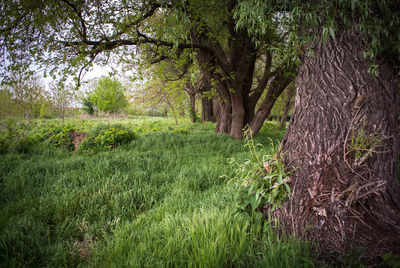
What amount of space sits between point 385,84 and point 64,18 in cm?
591

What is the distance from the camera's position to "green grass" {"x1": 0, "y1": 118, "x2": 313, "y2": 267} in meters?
1.63

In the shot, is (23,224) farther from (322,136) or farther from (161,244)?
(322,136)

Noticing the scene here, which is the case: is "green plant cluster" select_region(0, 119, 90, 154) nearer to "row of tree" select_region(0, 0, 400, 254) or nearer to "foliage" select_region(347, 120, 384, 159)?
"row of tree" select_region(0, 0, 400, 254)

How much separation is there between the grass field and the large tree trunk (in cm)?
34

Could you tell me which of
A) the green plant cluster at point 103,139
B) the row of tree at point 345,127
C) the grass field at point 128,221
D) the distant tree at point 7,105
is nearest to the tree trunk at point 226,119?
the green plant cluster at point 103,139

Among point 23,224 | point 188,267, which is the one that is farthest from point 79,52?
point 188,267

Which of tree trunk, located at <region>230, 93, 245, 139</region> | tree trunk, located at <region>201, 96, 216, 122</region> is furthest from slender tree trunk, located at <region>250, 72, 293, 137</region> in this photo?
tree trunk, located at <region>201, 96, 216, 122</region>

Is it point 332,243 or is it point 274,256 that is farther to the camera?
point 332,243

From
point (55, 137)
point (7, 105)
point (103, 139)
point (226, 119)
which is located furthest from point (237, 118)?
point (7, 105)

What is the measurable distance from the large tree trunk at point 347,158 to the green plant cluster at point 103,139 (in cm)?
531

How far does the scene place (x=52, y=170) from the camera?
3840 millimetres

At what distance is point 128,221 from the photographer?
88.2 inches

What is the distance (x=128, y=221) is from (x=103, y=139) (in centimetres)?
424

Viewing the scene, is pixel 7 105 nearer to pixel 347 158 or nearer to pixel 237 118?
pixel 237 118
